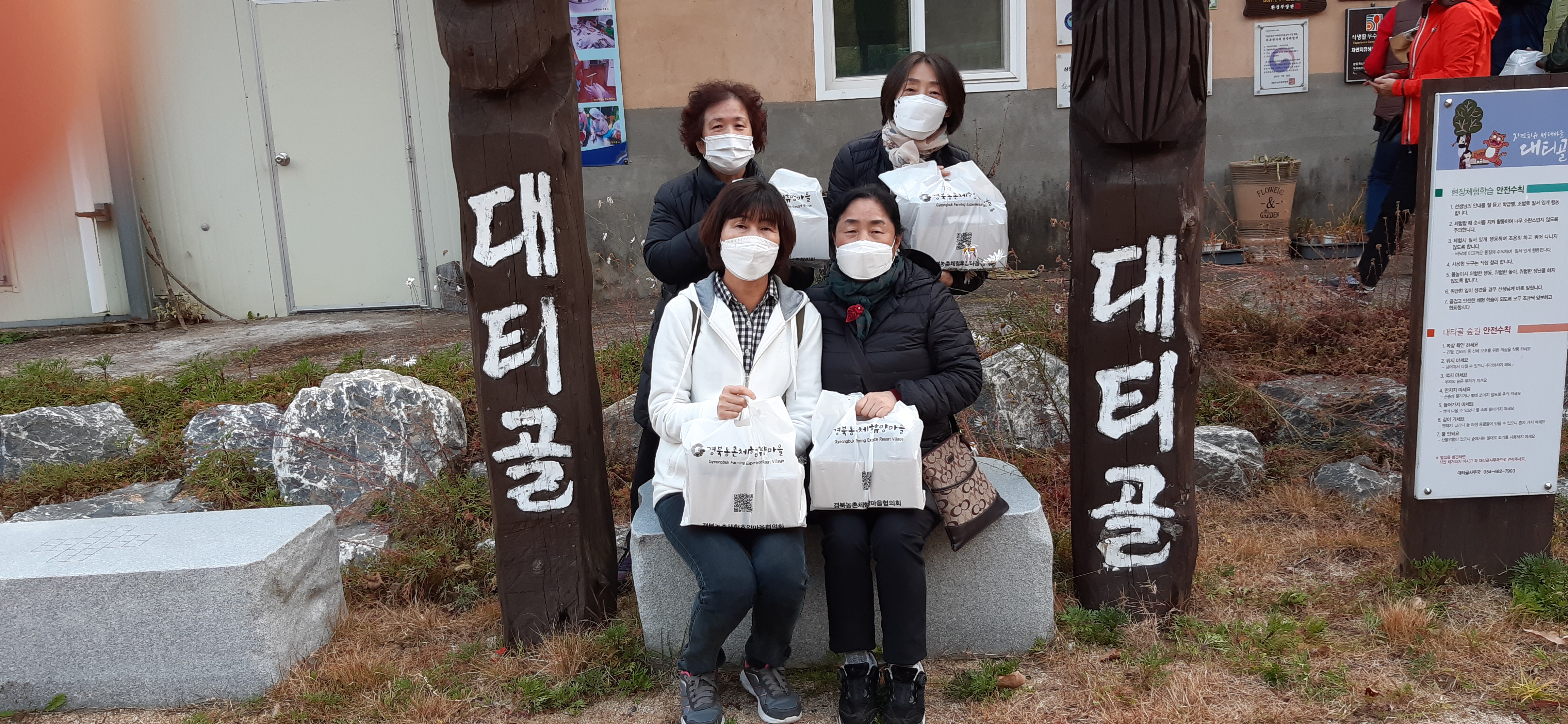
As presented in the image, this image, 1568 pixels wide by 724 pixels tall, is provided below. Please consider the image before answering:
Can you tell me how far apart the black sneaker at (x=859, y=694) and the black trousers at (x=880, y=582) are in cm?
6

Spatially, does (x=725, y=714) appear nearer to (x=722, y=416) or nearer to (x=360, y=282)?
(x=722, y=416)

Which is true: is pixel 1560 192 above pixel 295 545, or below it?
above

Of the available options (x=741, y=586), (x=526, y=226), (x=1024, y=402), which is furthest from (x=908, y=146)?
(x=1024, y=402)

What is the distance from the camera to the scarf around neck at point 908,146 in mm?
3432

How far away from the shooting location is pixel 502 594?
3.33 meters

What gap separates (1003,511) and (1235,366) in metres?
2.57

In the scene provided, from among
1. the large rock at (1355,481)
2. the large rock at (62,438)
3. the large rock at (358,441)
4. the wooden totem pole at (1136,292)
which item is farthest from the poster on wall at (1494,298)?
the large rock at (62,438)

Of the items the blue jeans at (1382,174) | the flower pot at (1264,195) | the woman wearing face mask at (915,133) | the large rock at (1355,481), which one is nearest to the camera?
the woman wearing face mask at (915,133)

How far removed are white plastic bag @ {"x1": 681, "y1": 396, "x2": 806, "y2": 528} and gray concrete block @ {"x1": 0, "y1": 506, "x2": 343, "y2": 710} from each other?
134 cm

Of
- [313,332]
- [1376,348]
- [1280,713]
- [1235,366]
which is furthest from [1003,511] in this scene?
[313,332]

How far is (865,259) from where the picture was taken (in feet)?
9.91

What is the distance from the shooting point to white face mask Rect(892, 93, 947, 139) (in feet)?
11.0

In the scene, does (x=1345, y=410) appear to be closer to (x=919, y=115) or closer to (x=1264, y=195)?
(x=919, y=115)

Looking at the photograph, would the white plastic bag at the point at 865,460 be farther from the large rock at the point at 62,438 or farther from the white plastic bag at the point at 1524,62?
the large rock at the point at 62,438
